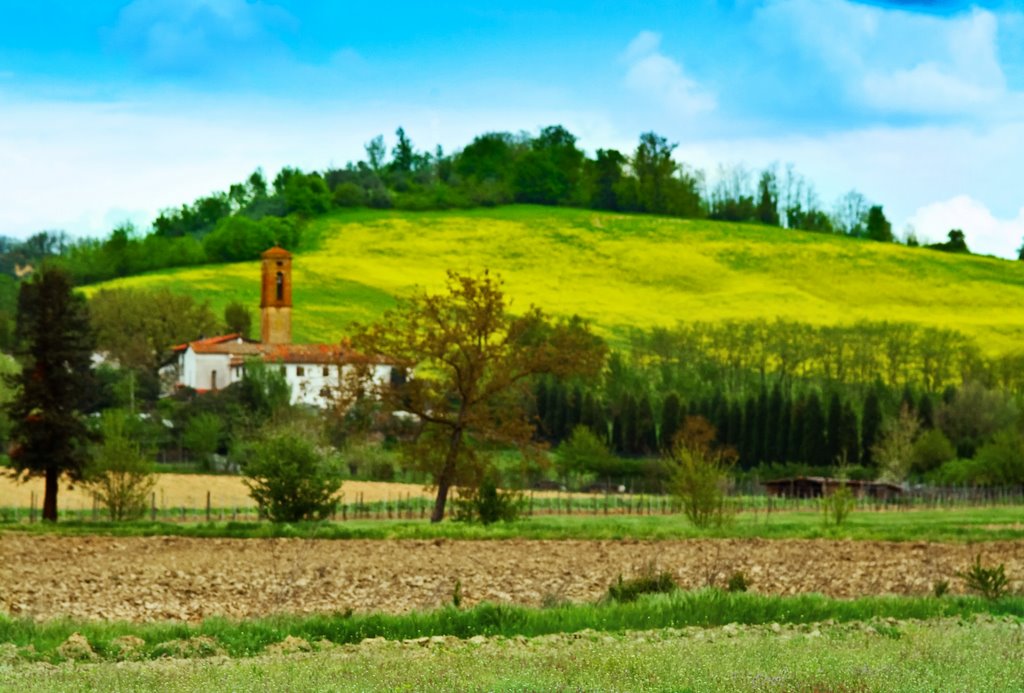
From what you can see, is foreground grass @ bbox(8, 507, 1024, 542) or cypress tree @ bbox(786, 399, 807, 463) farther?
cypress tree @ bbox(786, 399, 807, 463)

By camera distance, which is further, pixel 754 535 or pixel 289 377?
pixel 289 377

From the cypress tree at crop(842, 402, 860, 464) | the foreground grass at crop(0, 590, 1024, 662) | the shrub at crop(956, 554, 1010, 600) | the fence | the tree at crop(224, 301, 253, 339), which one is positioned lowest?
the fence

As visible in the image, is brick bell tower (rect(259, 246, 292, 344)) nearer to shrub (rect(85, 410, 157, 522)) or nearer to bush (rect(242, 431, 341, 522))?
shrub (rect(85, 410, 157, 522))

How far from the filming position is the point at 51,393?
55156 millimetres

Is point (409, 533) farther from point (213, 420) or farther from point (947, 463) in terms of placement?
point (947, 463)

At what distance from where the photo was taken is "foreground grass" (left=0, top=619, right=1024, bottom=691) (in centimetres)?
1379

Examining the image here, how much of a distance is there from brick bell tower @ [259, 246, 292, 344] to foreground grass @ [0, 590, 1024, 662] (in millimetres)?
126801

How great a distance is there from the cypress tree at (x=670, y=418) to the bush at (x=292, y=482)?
6021 centimetres

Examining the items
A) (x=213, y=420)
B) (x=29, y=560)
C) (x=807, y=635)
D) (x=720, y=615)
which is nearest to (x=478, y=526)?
(x=29, y=560)

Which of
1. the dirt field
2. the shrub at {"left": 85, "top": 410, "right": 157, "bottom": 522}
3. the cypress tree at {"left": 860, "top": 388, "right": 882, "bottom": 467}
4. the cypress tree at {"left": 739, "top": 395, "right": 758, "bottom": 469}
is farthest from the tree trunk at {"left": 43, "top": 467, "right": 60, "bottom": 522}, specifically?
the cypress tree at {"left": 860, "top": 388, "right": 882, "bottom": 467}

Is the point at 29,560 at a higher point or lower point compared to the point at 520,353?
lower

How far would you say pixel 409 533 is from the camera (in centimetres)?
4572

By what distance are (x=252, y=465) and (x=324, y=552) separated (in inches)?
628

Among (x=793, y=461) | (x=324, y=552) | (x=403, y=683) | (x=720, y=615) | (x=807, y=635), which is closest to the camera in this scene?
(x=403, y=683)
